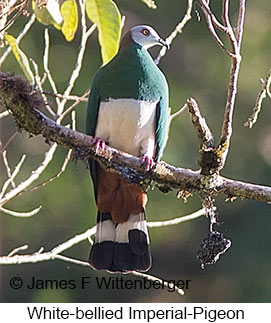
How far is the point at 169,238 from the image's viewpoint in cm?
611

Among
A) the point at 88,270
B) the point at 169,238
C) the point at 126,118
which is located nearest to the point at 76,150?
the point at 126,118

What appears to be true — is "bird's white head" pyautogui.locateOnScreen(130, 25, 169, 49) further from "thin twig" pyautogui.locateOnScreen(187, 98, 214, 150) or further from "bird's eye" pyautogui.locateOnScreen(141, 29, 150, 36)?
"thin twig" pyautogui.locateOnScreen(187, 98, 214, 150)

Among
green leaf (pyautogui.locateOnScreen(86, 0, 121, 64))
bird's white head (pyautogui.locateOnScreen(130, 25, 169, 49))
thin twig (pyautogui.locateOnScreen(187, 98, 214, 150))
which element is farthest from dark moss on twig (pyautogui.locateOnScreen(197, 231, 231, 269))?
bird's white head (pyautogui.locateOnScreen(130, 25, 169, 49))

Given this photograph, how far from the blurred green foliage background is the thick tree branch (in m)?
2.94

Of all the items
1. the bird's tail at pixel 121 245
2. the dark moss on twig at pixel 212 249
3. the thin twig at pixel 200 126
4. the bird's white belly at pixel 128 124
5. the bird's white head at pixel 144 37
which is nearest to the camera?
the thin twig at pixel 200 126

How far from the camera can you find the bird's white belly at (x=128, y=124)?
2742mm

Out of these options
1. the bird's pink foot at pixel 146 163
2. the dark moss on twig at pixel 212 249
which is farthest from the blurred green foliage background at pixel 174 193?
the dark moss on twig at pixel 212 249

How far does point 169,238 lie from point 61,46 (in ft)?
5.73

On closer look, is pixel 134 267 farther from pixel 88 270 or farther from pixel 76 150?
pixel 88 270

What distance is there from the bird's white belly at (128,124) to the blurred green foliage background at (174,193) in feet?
7.95

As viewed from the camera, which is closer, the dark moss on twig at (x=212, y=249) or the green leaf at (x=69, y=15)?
the dark moss on twig at (x=212, y=249)

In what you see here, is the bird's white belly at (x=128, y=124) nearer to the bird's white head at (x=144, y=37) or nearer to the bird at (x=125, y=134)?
the bird at (x=125, y=134)
